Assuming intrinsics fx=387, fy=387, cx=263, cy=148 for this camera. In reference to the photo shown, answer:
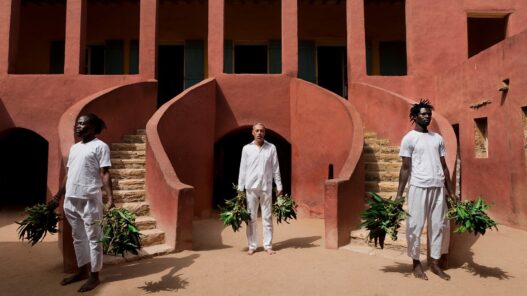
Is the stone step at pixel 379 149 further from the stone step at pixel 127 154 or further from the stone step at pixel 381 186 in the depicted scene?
the stone step at pixel 127 154

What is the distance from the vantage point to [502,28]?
10820 millimetres

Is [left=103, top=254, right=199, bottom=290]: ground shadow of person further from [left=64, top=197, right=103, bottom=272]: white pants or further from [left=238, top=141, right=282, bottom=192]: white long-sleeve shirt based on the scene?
[left=238, top=141, right=282, bottom=192]: white long-sleeve shirt

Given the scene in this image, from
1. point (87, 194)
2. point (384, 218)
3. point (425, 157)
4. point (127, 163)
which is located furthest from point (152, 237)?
point (425, 157)

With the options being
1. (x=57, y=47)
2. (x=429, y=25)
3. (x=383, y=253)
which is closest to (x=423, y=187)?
(x=383, y=253)

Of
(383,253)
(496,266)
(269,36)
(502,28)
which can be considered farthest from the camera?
(269,36)

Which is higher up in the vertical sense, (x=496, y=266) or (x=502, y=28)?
(x=502, y=28)

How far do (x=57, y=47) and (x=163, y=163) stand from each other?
8.57 meters

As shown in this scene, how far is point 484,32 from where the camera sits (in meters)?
11.6

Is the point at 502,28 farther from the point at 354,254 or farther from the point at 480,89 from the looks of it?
the point at 354,254

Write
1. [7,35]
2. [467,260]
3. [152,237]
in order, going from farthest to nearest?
1. [7,35]
2. [152,237]
3. [467,260]

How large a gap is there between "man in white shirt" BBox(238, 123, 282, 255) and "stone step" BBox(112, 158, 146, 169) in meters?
2.55

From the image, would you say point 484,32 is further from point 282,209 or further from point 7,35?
point 7,35

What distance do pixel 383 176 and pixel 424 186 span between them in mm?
3129

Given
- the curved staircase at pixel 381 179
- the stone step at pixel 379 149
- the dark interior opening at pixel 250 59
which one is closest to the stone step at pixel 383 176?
the curved staircase at pixel 381 179
